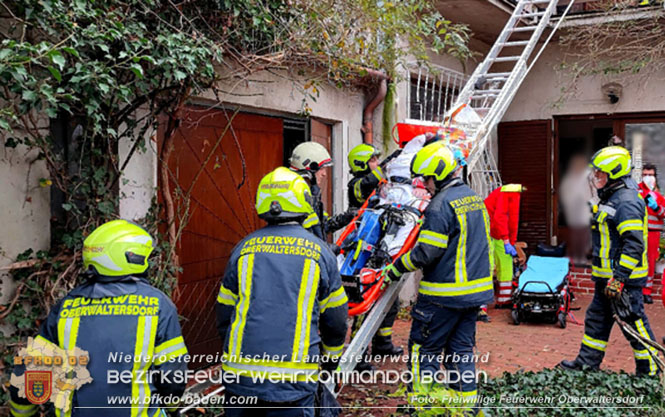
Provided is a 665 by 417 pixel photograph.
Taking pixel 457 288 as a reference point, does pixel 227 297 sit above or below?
above

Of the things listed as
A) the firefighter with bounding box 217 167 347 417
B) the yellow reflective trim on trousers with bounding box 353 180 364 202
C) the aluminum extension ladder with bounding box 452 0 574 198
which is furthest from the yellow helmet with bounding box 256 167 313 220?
the aluminum extension ladder with bounding box 452 0 574 198

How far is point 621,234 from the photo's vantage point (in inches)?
211

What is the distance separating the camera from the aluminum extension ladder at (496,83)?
342 inches

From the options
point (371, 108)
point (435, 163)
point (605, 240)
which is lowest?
point (605, 240)

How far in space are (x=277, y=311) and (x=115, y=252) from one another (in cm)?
86

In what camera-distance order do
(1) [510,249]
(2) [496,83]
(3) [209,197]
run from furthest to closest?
(2) [496,83] < (1) [510,249] < (3) [209,197]

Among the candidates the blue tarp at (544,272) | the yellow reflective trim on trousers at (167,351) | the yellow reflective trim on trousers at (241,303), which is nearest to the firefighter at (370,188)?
the blue tarp at (544,272)

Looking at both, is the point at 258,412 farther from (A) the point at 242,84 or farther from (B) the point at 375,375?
(A) the point at 242,84

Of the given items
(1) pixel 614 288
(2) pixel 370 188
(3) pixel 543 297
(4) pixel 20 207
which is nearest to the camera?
(4) pixel 20 207

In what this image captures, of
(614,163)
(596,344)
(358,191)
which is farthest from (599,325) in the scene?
(358,191)

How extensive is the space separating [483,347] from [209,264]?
3.40m

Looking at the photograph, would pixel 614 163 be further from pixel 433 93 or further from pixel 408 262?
pixel 433 93

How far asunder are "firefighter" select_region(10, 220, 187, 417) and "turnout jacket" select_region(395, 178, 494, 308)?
7.70ft

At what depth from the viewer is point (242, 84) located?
598 cm
